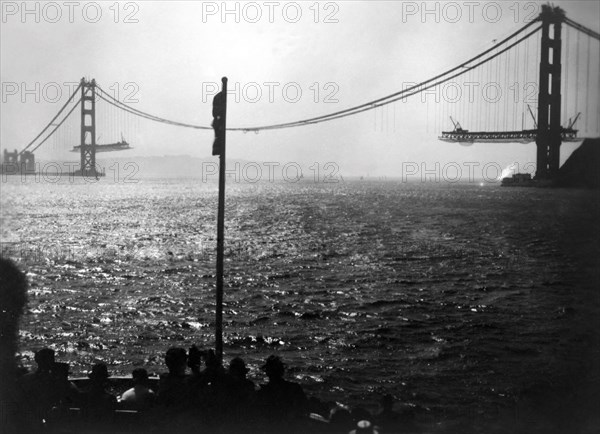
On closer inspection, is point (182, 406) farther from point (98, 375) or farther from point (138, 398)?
point (98, 375)

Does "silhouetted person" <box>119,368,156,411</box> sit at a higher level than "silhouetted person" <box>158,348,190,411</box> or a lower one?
lower

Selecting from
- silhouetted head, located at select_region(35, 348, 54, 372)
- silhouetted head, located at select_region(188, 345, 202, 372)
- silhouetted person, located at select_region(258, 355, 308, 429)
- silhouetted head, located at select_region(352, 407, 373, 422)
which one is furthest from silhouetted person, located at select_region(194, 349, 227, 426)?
silhouetted head, located at select_region(35, 348, 54, 372)

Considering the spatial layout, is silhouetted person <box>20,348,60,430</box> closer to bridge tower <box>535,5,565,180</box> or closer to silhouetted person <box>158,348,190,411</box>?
silhouetted person <box>158,348,190,411</box>

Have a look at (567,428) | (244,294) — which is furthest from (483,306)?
(567,428)

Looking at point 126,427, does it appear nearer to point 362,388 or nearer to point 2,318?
point 362,388

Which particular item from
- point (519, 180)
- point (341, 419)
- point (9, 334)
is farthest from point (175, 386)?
point (519, 180)

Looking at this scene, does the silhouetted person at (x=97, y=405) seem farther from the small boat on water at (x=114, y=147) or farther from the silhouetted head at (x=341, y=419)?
the small boat on water at (x=114, y=147)
